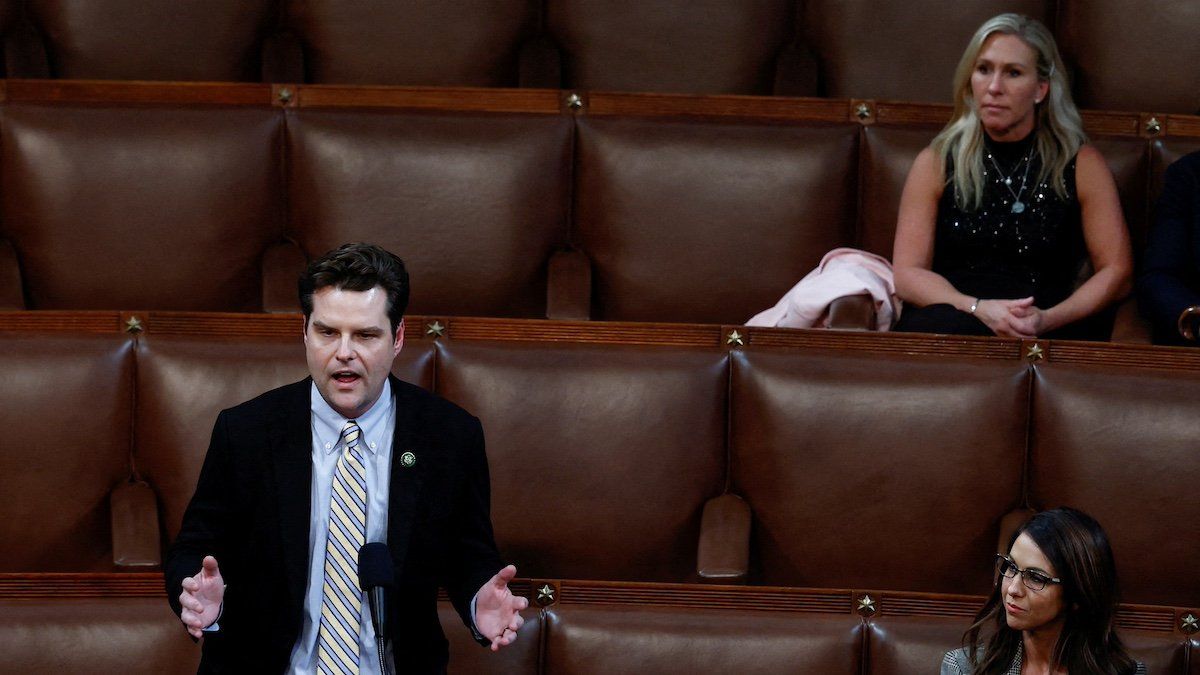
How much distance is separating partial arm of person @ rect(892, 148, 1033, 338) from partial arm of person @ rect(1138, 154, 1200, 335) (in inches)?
2.6

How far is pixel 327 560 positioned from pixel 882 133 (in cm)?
41

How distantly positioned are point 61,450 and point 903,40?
1.69 ft

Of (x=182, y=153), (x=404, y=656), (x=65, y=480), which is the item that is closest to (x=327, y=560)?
(x=404, y=656)

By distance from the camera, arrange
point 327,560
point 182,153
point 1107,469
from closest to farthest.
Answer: point 327,560
point 1107,469
point 182,153

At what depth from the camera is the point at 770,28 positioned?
88 centimetres

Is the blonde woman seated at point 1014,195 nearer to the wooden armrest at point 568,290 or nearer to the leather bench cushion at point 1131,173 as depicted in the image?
the leather bench cushion at point 1131,173

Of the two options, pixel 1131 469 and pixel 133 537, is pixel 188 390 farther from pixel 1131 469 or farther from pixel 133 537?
pixel 1131 469

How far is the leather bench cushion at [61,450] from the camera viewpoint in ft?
2.17

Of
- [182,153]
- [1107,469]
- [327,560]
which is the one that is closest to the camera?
[327,560]

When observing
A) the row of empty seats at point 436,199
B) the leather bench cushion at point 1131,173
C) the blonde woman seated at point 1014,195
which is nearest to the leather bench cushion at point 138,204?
the row of empty seats at point 436,199

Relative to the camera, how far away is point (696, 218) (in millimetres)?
787

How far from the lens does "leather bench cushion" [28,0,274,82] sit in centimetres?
86

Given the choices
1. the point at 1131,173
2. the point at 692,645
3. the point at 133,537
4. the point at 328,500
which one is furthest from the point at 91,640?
the point at 1131,173

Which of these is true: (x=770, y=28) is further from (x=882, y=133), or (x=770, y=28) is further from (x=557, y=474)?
(x=557, y=474)
